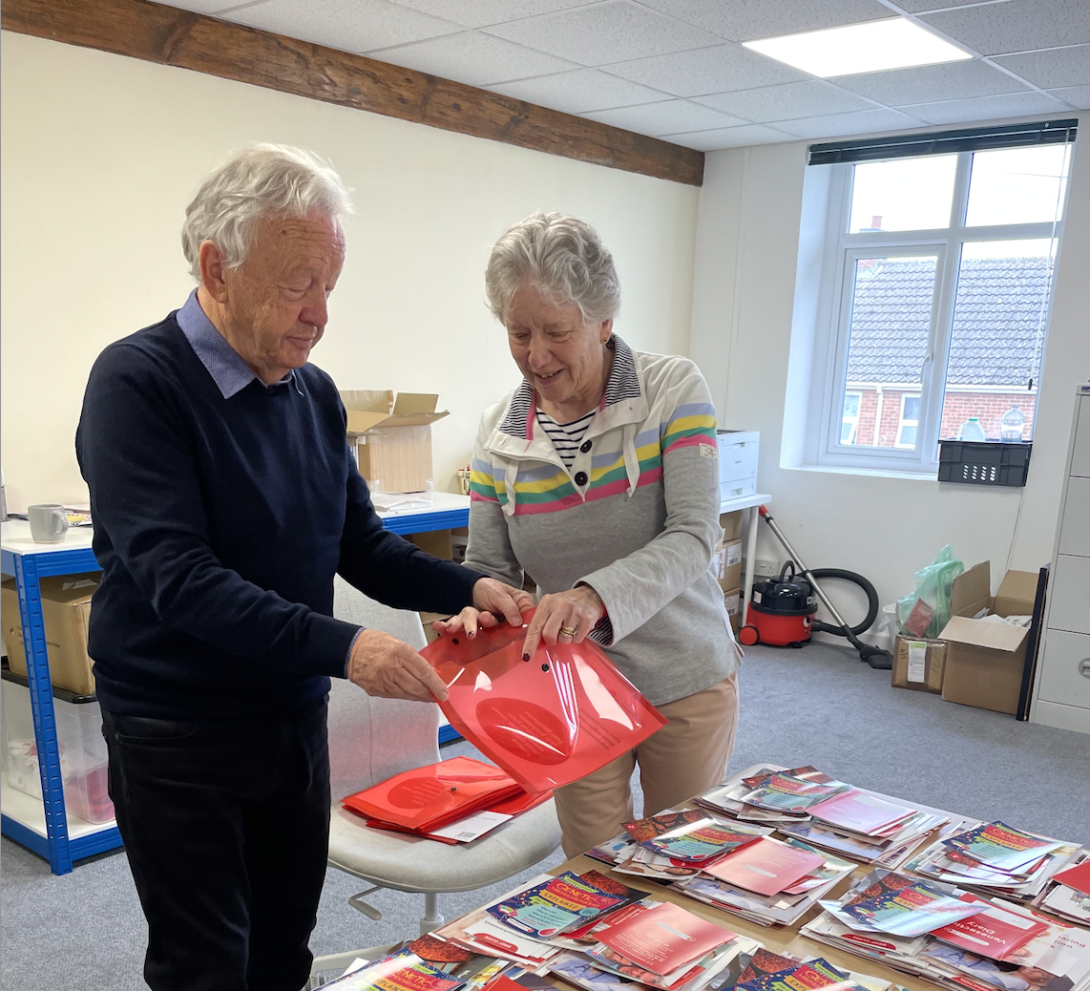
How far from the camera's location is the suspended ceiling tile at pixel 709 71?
11.8ft

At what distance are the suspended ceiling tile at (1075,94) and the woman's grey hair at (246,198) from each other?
3821 millimetres

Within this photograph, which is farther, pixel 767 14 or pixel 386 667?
pixel 767 14

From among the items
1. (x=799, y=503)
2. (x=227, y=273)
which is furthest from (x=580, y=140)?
(x=227, y=273)

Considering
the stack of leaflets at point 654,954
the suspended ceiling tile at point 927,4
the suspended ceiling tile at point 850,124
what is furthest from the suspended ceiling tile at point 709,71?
the stack of leaflets at point 654,954

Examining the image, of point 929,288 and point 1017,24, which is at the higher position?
point 1017,24

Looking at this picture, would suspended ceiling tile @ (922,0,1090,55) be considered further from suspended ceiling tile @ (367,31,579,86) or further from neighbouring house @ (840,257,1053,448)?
neighbouring house @ (840,257,1053,448)

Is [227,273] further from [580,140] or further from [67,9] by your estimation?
[580,140]

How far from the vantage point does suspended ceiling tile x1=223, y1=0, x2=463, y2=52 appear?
3084 millimetres

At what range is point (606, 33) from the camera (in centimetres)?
333

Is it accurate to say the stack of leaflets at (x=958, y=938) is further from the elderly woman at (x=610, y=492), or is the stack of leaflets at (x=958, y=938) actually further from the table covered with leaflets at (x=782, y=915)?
the elderly woman at (x=610, y=492)

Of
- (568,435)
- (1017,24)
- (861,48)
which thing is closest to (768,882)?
(568,435)

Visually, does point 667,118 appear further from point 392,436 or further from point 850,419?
point 392,436

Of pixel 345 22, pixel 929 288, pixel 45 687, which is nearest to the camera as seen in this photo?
pixel 45 687

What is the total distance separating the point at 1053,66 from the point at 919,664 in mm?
2499
